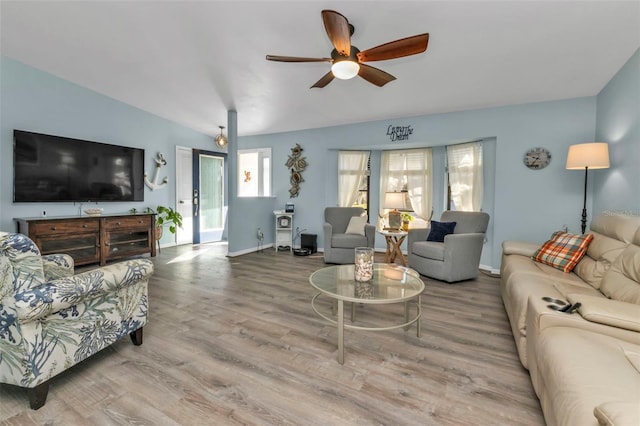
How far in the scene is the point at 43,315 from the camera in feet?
4.51

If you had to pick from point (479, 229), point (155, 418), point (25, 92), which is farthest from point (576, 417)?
point (25, 92)

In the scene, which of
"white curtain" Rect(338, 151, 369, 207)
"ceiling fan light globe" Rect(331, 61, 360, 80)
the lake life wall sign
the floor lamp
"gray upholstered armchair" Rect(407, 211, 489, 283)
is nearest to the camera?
"ceiling fan light globe" Rect(331, 61, 360, 80)

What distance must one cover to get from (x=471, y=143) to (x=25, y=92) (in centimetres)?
625

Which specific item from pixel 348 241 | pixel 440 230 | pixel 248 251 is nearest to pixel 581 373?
pixel 440 230

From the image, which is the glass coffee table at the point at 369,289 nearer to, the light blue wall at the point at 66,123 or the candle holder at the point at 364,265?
the candle holder at the point at 364,265

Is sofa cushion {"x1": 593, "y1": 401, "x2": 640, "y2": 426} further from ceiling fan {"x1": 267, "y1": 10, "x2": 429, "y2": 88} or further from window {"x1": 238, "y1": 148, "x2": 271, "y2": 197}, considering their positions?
window {"x1": 238, "y1": 148, "x2": 271, "y2": 197}

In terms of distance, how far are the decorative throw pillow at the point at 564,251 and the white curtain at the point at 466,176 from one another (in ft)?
5.52

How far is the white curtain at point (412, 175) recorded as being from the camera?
4.98 m

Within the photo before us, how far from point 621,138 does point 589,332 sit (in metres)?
2.66

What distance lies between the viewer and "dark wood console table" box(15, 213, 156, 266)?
3642mm

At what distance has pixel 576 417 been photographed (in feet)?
3.03

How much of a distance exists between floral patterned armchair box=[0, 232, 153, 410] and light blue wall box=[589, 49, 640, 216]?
4212mm

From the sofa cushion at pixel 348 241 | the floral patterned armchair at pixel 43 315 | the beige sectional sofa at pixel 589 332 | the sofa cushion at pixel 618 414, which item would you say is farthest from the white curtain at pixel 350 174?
the sofa cushion at pixel 618 414

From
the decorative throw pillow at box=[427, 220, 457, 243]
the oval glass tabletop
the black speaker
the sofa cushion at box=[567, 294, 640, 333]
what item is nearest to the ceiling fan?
the oval glass tabletop
